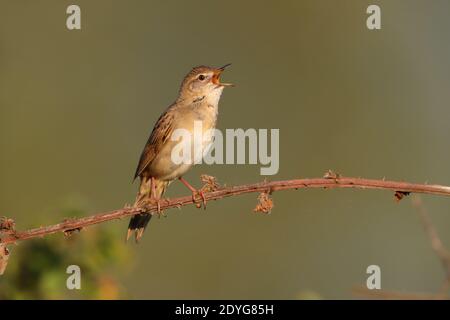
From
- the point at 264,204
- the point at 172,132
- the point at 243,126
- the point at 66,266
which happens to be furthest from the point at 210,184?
the point at 243,126

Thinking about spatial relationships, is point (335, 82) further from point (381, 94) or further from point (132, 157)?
point (132, 157)

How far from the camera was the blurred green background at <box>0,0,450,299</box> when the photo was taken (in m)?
8.87

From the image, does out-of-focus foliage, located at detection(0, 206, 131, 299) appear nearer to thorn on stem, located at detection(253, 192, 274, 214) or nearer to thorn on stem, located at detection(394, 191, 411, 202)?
thorn on stem, located at detection(253, 192, 274, 214)

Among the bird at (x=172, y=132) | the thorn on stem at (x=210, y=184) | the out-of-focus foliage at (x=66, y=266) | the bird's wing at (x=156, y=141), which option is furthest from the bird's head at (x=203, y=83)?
the thorn on stem at (x=210, y=184)

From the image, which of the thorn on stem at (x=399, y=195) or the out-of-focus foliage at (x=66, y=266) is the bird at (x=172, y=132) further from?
the thorn on stem at (x=399, y=195)

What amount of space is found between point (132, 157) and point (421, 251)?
3.96m

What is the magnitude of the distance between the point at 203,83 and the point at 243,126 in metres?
3.83

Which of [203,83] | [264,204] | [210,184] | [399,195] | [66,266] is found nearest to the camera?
[399,195]

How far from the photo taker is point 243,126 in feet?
33.9

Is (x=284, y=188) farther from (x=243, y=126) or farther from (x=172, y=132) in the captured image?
(x=243, y=126)

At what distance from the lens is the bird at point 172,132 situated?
20.2 ft

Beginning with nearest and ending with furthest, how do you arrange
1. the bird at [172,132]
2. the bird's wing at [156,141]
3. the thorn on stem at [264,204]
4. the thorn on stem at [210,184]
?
the thorn on stem at [264,204] → the thorn on stem at [210,184] → the bird at [172,132] → the bird's wing at [156,141]

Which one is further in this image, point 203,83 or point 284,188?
point 203,83

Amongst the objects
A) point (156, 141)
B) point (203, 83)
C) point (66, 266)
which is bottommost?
point (66, 266)
